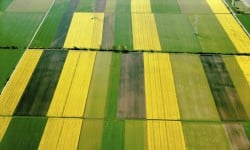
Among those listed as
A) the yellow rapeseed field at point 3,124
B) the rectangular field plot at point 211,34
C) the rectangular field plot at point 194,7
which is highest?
the rectangular field plot at point 194,7

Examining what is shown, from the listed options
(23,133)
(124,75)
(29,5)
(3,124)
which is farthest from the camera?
(29,5)

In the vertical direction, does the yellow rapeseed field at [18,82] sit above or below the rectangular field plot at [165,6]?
below

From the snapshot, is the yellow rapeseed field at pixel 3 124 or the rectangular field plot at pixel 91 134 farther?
the yellow rapeseed field at pixel 3 124

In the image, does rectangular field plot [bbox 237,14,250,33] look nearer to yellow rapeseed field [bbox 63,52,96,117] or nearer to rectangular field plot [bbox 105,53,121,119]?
rectangular field plot [bbox 105,53,121,119]

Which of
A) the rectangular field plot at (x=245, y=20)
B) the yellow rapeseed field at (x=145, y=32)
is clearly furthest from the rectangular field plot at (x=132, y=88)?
the rectangular field plot at (x=245, y=20)

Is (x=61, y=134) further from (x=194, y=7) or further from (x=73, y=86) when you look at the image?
(x=194, y=7)

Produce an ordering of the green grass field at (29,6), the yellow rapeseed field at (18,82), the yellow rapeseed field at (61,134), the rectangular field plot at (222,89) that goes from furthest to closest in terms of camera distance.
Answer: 1. the green grass field at (29,6)
2. the yellow rapeseed field at (18,82)
3. the rectangular field plot at (222,89)
4. the yellow rapeseed field at (61,134)

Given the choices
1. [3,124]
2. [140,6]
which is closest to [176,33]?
[140,6]

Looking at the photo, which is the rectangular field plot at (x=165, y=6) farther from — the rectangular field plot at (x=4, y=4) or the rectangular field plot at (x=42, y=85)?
the rectangular field plot at (x=4, y=4)
